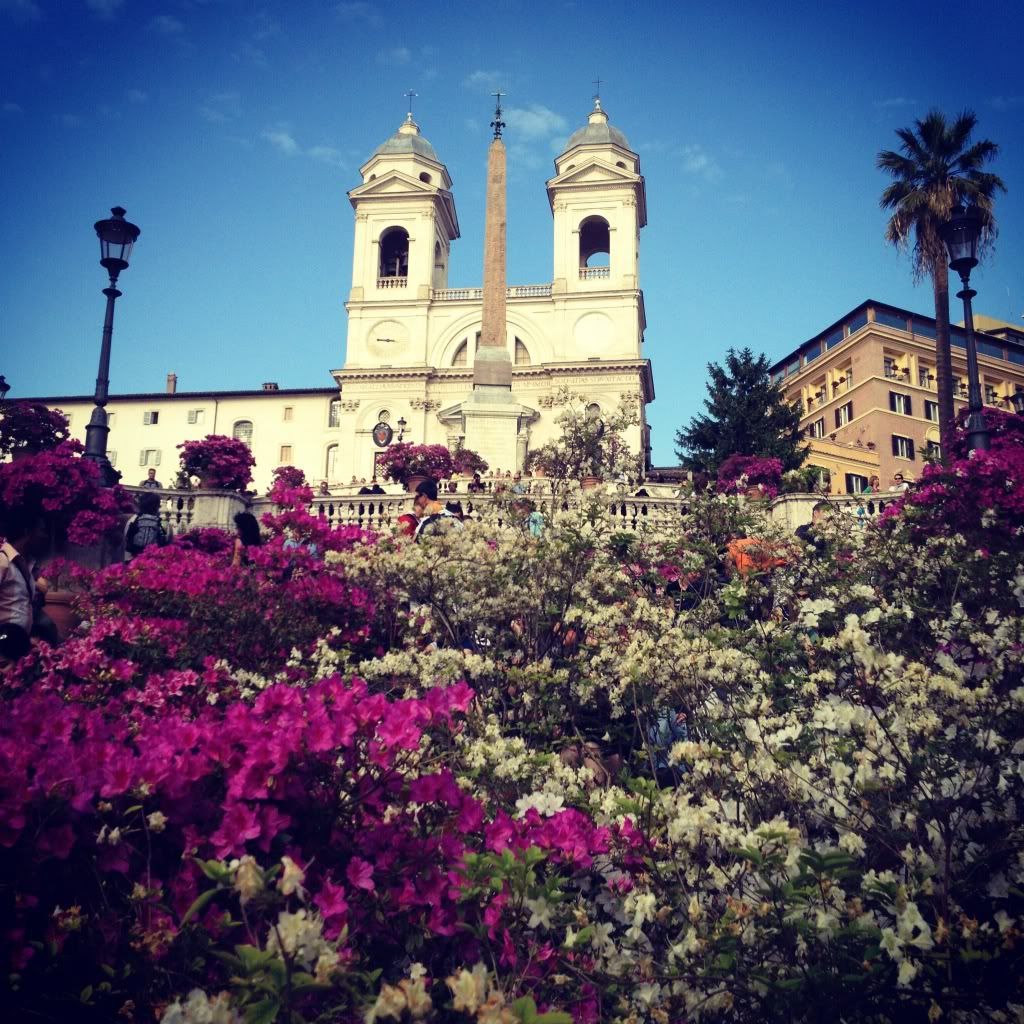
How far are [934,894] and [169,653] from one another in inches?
230

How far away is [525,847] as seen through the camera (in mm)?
3570

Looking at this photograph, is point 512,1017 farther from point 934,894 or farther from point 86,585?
point 86,585

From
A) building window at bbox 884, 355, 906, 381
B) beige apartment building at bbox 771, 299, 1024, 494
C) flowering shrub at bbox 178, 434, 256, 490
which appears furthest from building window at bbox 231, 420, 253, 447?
flowering shrub at bbox 178, 434, 256, 490

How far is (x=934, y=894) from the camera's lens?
368cm

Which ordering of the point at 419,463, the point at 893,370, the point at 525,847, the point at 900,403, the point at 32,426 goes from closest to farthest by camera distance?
the point at 525,847 < the point at 32,426 < the point at 419,463 < the point at 900,403 < the point at 893,370

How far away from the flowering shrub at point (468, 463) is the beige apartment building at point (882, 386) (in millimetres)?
33721

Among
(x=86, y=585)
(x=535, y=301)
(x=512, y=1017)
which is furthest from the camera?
(x=535, y=301)

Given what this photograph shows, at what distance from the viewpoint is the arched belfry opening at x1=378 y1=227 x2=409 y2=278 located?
59094 mm

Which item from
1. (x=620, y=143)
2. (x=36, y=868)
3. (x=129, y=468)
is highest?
(x=620, y=143)

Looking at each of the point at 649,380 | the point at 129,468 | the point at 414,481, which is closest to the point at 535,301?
the point at 649,380

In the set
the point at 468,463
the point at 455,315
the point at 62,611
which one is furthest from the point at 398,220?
the point at 62,611

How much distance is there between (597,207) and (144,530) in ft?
162

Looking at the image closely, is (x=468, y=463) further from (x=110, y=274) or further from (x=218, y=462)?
(x=110, y=274)

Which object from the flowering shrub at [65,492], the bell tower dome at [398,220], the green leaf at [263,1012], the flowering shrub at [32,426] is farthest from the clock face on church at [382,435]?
the green leaf at [263,1012]
